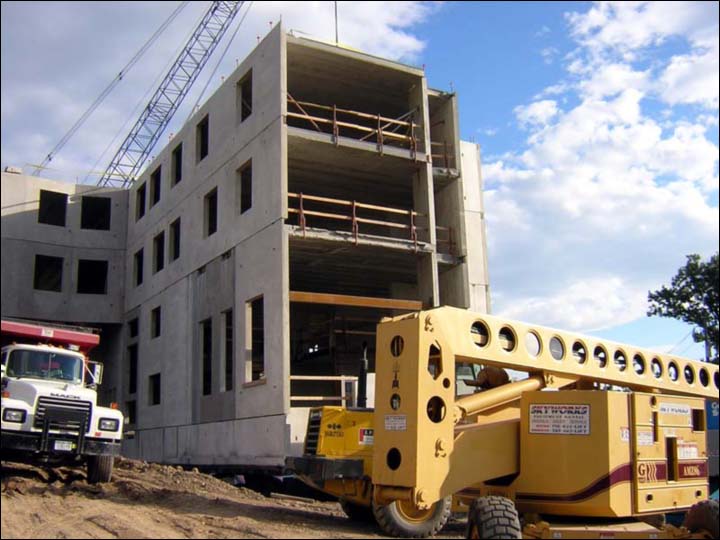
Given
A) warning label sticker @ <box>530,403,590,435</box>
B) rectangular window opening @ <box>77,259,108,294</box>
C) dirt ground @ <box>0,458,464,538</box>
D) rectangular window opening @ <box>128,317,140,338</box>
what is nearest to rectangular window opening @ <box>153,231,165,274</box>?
rectangular window opening @ <box>128,317,140,338</box>

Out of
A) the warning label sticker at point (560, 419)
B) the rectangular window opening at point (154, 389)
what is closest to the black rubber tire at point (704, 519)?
the warning label sticker at point (560, 419)

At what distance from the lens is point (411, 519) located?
10.0m

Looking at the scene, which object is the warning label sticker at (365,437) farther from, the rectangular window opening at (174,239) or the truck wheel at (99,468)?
the rectangular window opening at (174,239)

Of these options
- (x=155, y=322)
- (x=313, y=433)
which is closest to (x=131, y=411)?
(x=155, y=322)

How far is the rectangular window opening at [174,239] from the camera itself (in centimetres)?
2912

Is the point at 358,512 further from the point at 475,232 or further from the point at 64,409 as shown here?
the point at 475,232

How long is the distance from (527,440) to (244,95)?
19.4 meters

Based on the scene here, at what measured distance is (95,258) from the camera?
3603cm

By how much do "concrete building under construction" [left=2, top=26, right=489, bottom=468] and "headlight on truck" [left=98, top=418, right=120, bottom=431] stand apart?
200 inches

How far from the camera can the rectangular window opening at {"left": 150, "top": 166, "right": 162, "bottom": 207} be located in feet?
107

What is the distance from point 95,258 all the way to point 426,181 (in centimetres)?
2028

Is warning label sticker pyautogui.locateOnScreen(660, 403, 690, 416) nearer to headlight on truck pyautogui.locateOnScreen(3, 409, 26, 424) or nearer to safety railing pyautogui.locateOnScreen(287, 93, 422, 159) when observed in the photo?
headlight on truck pyautogui.locateOnScreen(3, 409, 26, 424)

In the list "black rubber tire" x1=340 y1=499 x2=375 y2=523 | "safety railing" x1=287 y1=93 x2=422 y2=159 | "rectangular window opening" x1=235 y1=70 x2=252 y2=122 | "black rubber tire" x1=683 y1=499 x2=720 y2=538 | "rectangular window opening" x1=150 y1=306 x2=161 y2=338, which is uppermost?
"rectangular window opening" x1=235 y1=70 x2=252 y2=122

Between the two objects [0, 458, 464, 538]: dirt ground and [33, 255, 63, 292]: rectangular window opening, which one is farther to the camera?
[33, 255, 63, 292]: rectangular window opening
